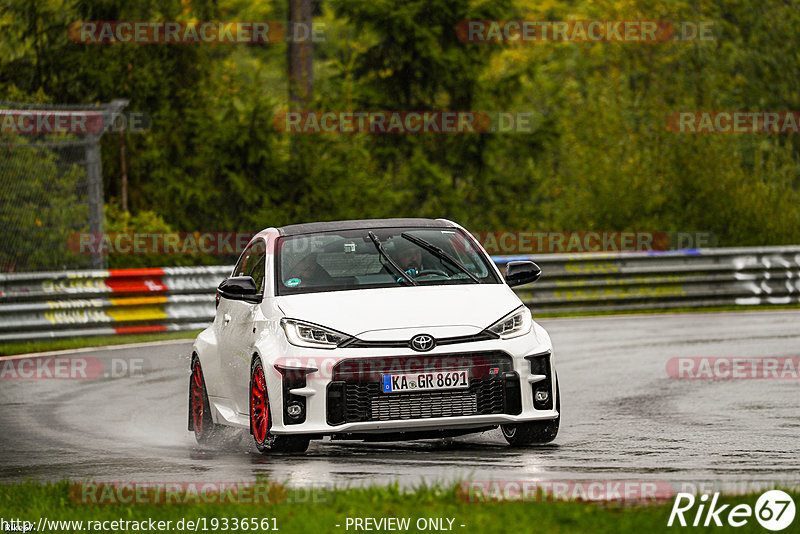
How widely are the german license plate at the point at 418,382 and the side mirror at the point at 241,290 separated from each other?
55.3 inches

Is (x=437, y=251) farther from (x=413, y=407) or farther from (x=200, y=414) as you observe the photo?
(x=200, y=414)

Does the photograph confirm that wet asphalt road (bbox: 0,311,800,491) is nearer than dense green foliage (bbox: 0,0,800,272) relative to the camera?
Yes

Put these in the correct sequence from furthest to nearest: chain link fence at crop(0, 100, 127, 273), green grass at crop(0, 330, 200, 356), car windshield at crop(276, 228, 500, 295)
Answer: chain link fence at crop(0, 100, 127, 273)
green grass at crop(0, 330, 200, 356)
car windshield at crop(276, 228, 500, 295)

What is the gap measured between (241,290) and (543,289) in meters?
14.5

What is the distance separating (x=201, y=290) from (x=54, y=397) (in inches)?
292

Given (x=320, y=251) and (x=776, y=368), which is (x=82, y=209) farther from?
(x=320, y=251)

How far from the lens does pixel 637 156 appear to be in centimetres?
2845

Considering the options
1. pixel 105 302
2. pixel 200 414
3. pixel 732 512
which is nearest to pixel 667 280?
pixel 105 302

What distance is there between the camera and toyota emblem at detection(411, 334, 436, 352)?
9344 millimetres

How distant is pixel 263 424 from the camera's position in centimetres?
980

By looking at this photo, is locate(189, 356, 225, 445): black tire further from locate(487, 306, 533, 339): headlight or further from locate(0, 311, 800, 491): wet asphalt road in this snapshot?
locate(487, 306, 533, 339): headlight

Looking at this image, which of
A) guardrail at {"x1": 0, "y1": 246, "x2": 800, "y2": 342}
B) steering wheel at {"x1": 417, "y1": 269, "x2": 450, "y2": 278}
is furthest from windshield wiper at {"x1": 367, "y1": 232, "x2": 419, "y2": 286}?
guardrail at {"x1": 0, "y1": 246, "x2": 800, "y2": 342}

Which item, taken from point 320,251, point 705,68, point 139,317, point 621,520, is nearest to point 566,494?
point 621,520

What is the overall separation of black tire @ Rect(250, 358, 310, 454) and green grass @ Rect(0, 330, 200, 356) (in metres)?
9.86
